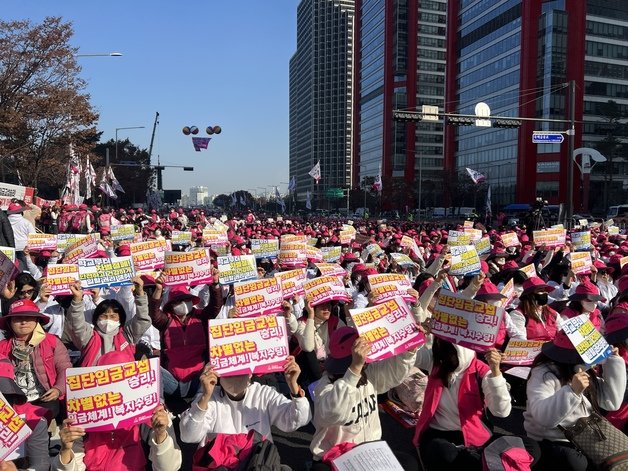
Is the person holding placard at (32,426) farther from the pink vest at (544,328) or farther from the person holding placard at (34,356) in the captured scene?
the pink vest at (544,328)

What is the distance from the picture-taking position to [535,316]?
20.4ft

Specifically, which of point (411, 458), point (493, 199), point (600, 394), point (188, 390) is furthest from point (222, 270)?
point (493, 199)

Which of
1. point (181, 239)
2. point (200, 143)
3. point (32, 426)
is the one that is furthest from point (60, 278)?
point (200, 143)

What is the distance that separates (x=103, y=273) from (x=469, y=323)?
4581 mm

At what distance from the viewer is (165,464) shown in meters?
3.43

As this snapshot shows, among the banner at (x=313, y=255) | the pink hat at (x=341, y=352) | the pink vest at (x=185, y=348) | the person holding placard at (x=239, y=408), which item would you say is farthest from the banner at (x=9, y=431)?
the banner at (x=313, y=255)

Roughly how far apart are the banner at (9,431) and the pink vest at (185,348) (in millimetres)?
2559

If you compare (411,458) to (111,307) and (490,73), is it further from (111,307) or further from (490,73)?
(490,73)

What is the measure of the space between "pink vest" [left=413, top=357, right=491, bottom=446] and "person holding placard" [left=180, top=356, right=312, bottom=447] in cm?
91

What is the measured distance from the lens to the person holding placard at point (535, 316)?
609 cm

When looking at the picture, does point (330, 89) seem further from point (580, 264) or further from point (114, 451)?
point (114, 451)

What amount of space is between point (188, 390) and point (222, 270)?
1617 mm

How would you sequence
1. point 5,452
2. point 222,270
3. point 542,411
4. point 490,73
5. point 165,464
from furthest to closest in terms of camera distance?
point 490,73 < point 222,270 < point 542,411 < point 165,464 < point 5,452

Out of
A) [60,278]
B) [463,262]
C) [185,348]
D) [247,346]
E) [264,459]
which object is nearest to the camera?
[264,459]
